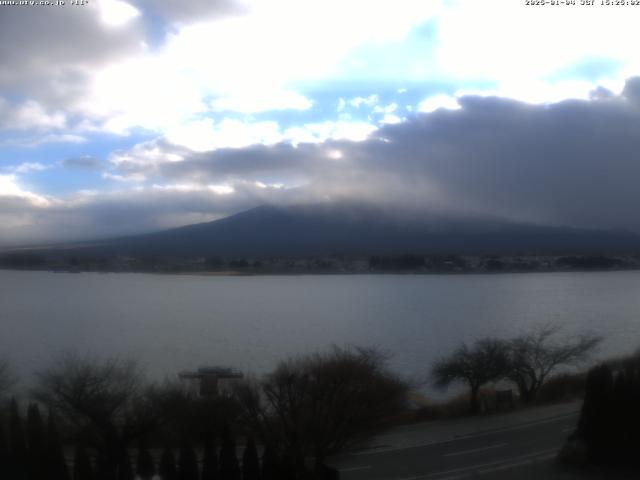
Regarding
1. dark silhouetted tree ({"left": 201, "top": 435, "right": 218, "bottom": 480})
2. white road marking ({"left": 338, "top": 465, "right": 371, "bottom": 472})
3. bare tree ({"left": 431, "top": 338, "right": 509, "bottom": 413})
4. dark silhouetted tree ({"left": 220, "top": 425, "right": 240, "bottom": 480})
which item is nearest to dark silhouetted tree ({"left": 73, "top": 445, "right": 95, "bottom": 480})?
dark silhouetted tree ({"left": 201, "top": 435, "right": 218, "bottom": 480})

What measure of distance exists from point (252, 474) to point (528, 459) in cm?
440

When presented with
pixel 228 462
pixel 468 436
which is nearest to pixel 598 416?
pixel 468 436

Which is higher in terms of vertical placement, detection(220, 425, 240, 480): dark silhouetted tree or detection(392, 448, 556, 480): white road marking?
detection(220, 425, 240, 480): dark silhouetted tree

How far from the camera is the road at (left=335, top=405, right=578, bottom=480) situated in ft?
30.8

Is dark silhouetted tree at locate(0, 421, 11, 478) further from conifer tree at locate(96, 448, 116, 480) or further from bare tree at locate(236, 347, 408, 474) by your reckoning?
bare tree at locate(236, 347, 408, 474)

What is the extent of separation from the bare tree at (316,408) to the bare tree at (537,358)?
23.6 ft

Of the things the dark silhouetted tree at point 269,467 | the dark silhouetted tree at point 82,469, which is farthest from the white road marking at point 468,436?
the dark silhouetted tree at point 82,469

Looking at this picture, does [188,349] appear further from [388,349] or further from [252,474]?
[252,474]

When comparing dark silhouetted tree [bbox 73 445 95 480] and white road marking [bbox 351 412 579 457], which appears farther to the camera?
white road marking [bbox 351 412 579 457]

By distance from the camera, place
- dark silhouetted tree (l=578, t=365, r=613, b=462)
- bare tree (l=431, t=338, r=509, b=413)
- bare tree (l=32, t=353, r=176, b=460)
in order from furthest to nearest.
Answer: bare tree (l=431, t=338, r=509, b=413) → dark silhouetted tree (l=578, t=365, r=613, b=462) → bare tree (l=32, t=353, r=176, b=460)

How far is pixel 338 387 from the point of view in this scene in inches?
394

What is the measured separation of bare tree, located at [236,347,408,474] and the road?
23.0 inches

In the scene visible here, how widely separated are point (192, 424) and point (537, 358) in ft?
35.7

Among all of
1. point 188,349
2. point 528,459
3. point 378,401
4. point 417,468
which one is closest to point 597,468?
point 528,459
